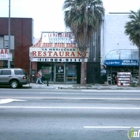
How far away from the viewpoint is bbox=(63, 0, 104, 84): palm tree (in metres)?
24.7

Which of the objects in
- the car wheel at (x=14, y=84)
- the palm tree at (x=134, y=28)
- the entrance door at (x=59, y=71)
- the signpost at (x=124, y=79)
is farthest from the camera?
the entrance door at (x=59, y=71)

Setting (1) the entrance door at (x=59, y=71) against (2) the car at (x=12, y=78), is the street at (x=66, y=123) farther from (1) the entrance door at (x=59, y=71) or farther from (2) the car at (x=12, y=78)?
(1) the entrance door at (x=59, y=71)

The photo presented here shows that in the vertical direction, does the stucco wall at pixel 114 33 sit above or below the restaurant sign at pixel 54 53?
above

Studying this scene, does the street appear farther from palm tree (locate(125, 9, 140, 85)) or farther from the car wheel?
palm tree (locate(125, 9, 140, 85))

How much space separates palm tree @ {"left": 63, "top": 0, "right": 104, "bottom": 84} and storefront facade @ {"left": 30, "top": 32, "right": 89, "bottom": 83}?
2.46m

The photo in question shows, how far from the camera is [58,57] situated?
27.8 meters

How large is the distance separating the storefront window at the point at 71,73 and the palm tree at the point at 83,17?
3.24m

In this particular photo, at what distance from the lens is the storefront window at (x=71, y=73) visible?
1131 inches

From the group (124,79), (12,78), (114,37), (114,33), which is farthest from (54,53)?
(114,33)

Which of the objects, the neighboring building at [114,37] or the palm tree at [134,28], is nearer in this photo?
the palm tree at [134,28]

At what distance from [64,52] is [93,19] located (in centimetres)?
487

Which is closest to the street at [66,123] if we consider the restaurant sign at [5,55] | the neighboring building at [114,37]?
the restaurant sign at [5,55]

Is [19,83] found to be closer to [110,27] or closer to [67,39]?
[67,39]

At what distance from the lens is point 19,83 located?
22.7 meters
